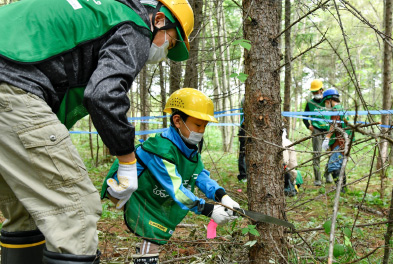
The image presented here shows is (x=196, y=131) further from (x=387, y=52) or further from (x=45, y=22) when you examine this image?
(x=387, y=52)

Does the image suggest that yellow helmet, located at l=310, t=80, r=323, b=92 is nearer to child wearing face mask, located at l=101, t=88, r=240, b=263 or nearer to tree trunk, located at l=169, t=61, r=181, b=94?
tree trunk, located at l=169, t=61, r=181, b=94

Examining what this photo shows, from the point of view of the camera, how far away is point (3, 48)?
151 cm

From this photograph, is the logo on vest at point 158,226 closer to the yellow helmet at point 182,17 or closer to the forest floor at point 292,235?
the forest floor at point 292,235

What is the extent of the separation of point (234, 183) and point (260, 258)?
4.15 metres

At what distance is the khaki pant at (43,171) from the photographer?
1.46 meters

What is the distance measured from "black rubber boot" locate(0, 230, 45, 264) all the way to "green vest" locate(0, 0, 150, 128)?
81 cm

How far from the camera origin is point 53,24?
1619mm

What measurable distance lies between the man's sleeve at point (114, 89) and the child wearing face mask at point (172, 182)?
2.58 feet

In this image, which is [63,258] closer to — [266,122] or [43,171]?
[43,171]

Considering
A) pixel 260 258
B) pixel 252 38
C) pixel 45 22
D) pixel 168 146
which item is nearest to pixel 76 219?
pixel 45 22

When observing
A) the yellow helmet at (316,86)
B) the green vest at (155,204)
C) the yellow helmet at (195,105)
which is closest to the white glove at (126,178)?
the green vest at (155,204)

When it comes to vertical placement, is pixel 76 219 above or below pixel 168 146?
below

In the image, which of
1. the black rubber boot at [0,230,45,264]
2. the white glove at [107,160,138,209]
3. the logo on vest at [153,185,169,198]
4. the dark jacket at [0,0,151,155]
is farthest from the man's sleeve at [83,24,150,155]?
the logo on vest at [153,185,169,198]

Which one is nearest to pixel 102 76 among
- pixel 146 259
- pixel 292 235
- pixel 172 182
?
pixel 172 182
